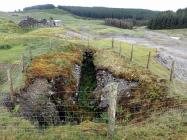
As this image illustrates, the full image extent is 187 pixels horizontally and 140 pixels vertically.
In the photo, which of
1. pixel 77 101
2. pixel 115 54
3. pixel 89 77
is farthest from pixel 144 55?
pixel 77 101

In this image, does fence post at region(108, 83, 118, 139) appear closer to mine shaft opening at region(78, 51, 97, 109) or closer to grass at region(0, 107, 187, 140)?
grass at region(0, 107, 187, 140)

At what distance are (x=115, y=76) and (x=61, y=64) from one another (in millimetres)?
4943

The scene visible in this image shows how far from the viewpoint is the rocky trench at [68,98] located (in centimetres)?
2317

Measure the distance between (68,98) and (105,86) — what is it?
13.1ft

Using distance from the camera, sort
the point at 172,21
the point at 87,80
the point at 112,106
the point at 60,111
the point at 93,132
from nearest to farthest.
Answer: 1. the point at 112,106
2. the point at 93,132
3. the point at 60,111
4. the point at 87,80
5. the point at 172,21

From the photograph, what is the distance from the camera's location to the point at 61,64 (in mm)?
32344

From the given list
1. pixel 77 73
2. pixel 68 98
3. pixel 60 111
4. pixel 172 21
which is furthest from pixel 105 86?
pixel 172 21

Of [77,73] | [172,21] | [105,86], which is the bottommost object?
[172,21]

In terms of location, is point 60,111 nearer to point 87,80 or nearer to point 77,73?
point 77,73

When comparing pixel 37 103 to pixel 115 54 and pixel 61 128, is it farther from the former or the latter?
pixel 115 54

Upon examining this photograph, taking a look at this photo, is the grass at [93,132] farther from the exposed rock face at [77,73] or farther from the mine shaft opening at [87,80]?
the exposed rock face at [77,73]

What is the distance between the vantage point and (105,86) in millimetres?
30516

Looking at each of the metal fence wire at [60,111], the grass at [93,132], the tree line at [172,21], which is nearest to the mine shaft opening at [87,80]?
the metal fence wire at [60,111]

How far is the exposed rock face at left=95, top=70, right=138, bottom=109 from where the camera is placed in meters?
27.9
